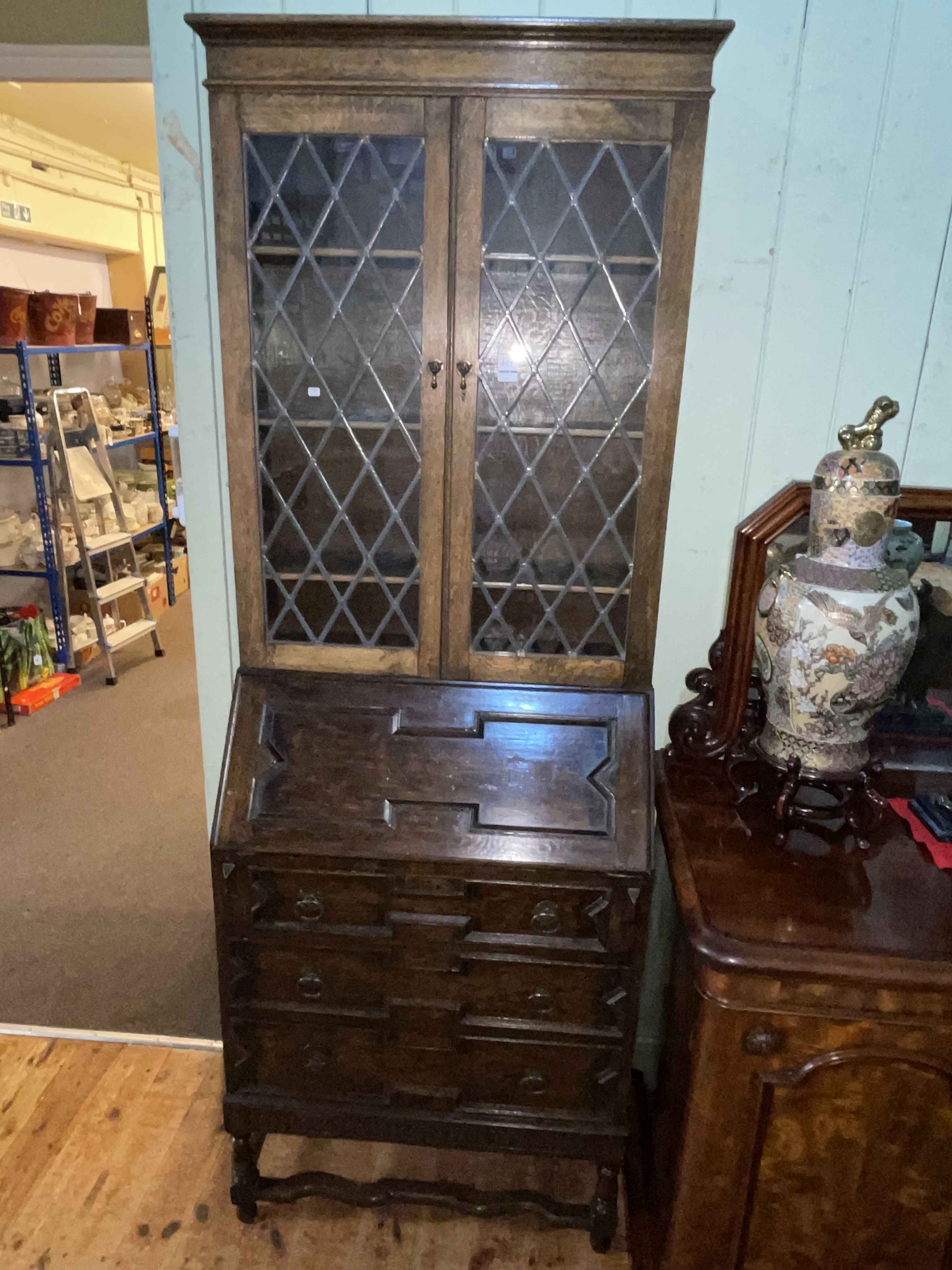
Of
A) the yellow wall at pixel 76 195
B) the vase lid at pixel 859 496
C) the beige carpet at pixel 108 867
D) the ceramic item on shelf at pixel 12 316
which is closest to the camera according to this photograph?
the vase lid at pixel 859 496

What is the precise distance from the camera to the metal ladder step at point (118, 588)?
13.6 feet

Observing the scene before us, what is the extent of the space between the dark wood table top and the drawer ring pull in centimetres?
61

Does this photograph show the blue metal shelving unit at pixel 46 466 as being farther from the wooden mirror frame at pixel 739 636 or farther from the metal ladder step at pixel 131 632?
the wooden mirror frame at pixel 739 636

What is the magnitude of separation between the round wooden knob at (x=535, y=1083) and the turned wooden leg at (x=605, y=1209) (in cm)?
19

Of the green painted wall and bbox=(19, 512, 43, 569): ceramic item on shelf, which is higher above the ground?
the green painted wall

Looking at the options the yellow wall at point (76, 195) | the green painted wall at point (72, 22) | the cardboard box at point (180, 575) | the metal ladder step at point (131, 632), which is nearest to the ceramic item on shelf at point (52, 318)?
the yellow wall at point (76, 195)

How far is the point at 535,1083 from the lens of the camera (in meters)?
1.48

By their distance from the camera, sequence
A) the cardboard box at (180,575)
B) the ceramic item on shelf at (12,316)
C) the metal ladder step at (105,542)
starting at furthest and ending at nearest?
the cardboard box at (180,575) → the metal ladder step at (105,542) → the ceramic item on shelf at (12,316)

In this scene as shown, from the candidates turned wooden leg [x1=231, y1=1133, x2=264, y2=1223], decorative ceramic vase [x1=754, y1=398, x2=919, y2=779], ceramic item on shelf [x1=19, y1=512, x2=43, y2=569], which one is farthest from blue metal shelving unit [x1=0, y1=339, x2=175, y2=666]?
decorative ceramic vase [x1=754, y1=398, x2=919, y2=779]

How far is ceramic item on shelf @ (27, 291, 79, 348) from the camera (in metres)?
3.88

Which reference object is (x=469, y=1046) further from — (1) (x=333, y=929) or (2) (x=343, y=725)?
(2) (x=343, y=725)

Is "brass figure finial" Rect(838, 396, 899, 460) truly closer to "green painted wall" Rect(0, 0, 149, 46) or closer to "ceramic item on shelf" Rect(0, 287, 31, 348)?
"green painted wall" Rect(0, 0, 149, 46)

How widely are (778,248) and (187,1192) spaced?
2.13 metres

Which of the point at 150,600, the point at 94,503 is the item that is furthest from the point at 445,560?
the point at 150,600
